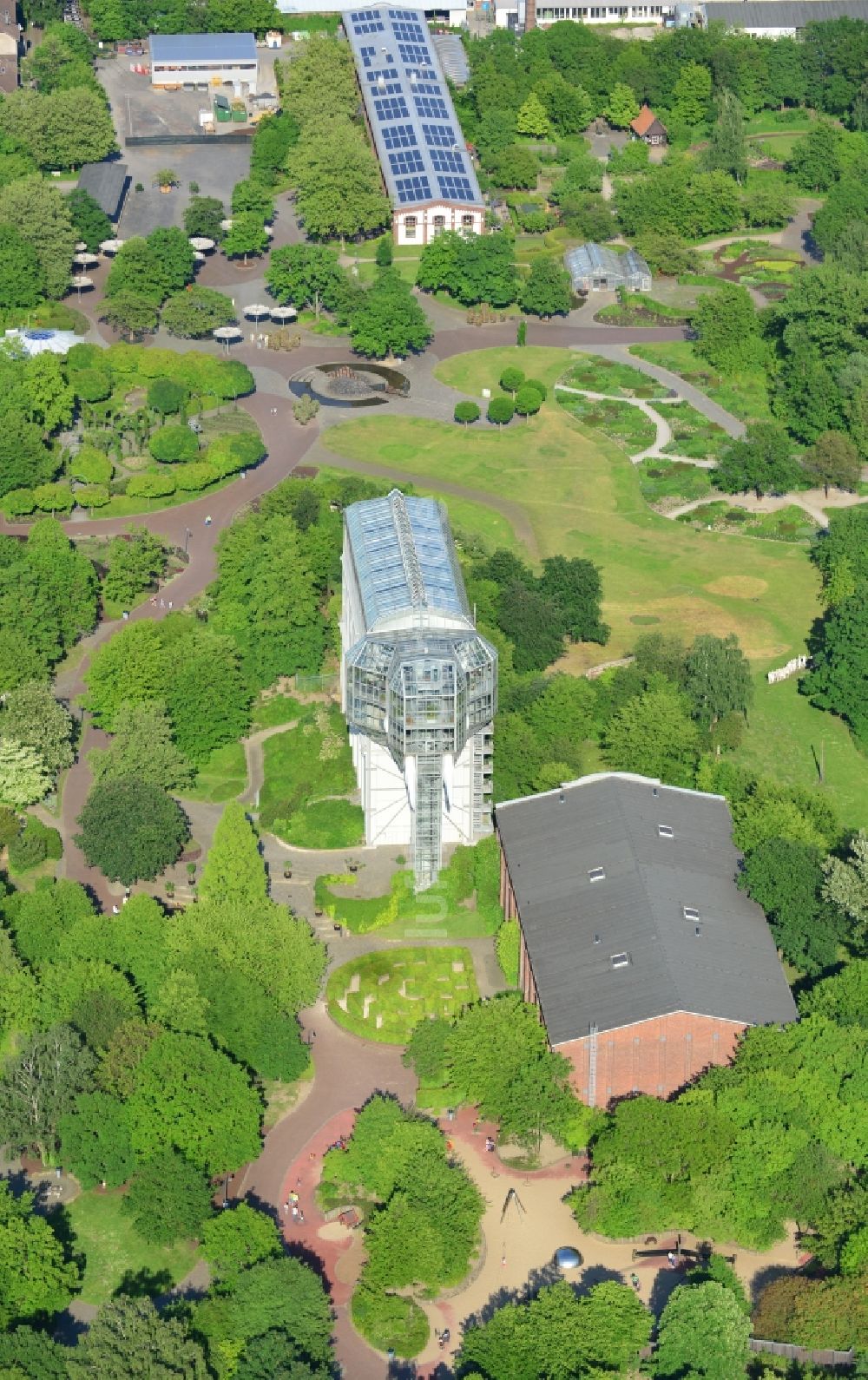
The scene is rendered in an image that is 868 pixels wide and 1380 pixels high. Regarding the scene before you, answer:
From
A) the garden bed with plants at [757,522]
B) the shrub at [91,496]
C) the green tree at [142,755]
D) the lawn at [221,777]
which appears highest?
the green tree at [142,755]

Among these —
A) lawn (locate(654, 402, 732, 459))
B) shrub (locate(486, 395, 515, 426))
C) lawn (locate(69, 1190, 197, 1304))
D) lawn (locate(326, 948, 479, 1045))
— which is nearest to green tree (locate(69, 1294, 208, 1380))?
lawn (locate(69, 1190, 197, 1304))

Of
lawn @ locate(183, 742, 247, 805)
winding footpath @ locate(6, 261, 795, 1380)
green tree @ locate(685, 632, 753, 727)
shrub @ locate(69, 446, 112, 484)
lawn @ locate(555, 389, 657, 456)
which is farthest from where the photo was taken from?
lawn @ locate(555, 389, 657, 456)

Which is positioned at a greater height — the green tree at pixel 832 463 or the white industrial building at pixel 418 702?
the white industrial building at pixel 418 702

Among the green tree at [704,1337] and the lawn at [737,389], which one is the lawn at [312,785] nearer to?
the green tree at [704,1337]

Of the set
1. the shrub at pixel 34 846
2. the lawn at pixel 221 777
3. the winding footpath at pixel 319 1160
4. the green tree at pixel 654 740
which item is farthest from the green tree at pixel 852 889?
the shrub at pixel 34 846

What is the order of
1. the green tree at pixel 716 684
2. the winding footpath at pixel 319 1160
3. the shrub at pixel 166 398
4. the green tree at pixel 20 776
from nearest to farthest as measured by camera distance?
the winding footpath at pixel 319 1160
the green tree at pixel 20 776
the green tree at pixel 716 684
the shrub at pixel 166 398

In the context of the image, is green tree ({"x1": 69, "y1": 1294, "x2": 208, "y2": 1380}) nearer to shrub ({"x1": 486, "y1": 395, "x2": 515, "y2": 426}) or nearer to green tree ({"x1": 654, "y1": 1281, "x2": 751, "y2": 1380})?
green tree ({"x1": 654, "y1": 1281, "x2": 751, "y2": 1380})

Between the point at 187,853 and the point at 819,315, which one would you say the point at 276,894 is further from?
the point at 819,315
